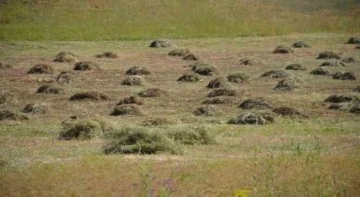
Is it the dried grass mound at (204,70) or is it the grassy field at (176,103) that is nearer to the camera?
the grassy field at (176,103)

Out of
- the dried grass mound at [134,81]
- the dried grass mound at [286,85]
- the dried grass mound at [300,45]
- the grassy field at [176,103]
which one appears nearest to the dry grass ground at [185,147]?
the grassy field at [176,103]

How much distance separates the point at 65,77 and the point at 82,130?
18532 millimetres

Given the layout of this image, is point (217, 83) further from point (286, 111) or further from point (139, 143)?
point (139, 143)

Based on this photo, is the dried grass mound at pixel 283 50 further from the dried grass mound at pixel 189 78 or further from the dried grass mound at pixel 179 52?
the dried grass mound at pixel 189 78

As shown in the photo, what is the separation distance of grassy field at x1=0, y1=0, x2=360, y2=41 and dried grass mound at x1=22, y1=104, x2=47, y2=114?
35.2 metres

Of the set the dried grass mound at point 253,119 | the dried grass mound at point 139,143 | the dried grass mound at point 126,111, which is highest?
the dried grass mound at point 139,143

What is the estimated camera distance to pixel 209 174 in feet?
54.0

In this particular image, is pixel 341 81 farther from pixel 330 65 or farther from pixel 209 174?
pixel 209 174

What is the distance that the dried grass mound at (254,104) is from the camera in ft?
106

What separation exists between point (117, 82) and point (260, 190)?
27.5m

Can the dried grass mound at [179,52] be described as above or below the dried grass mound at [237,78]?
below

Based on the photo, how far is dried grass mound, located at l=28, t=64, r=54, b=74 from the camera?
4578cm

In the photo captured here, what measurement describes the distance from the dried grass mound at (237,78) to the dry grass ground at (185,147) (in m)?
0.57

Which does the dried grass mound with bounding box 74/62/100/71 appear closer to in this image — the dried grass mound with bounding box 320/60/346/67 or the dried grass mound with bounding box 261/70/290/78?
the dried grass mound with bounding box 261/70/290/78
